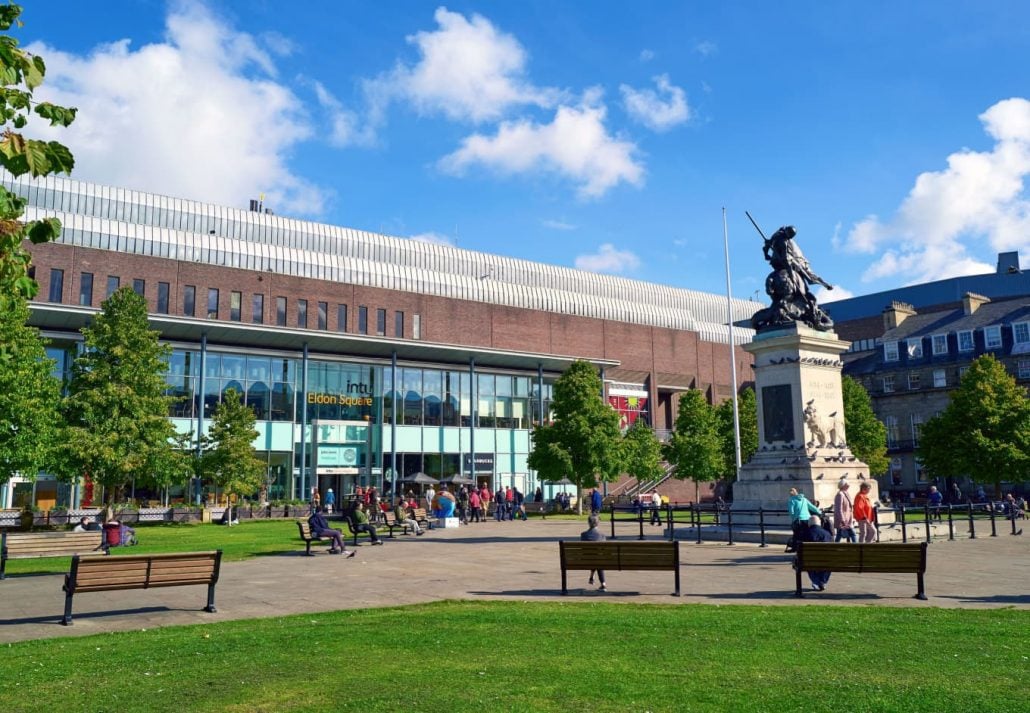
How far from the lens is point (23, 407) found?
1210 inches

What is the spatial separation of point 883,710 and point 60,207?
2307 inches

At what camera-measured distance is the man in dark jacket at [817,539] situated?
13305 millimetres

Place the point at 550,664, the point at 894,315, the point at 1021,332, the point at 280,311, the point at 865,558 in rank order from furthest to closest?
1. the point at 894,315
2. the point at 1021,332
3. the point at 280,311
4. the point at 865,558
5. the point at 550,664

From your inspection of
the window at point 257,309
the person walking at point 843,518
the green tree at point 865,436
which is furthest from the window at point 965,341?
the person walking at point 843,518

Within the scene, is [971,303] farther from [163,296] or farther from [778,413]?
Answer: [163,296]

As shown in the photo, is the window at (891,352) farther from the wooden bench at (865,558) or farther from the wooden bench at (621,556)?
the wooden bench at (621,556)

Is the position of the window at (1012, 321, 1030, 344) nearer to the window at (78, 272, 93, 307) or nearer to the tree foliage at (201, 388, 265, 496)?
the tree foliage at (201, 388, 265, 496)

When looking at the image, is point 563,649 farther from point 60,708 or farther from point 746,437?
point 746,437

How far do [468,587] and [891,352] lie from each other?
6930 cm

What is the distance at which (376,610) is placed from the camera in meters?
11.9

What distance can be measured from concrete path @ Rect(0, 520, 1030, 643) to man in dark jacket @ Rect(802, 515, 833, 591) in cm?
23

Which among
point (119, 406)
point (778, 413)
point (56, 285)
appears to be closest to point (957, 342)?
point (778, 413)

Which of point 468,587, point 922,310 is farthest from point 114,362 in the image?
point 922,310

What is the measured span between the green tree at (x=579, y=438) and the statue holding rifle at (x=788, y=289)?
25.0 meters
